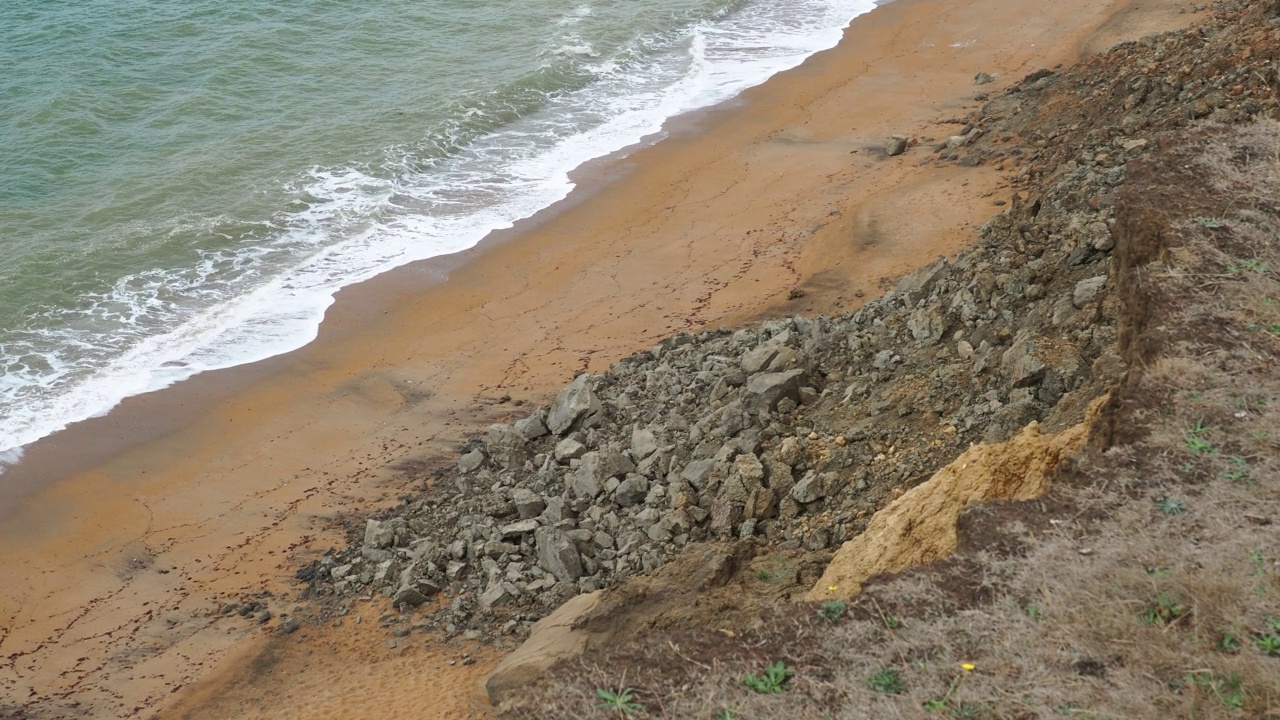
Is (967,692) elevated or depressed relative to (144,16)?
depressed

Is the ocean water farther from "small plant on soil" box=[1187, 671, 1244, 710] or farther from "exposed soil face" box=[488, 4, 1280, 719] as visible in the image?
"small plant on soil" box=[1187, 671, 1244, 710]

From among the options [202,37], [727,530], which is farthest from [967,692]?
[202,37]

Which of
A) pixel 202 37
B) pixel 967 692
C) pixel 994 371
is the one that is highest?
pixel 202 37

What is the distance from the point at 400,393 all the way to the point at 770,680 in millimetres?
11063

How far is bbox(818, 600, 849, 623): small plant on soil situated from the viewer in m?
6.33

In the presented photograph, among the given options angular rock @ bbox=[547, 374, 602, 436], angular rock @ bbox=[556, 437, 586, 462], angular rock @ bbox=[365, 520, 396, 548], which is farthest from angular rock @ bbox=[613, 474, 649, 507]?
angular rock @ bbox=[365, 520, 396, 548]

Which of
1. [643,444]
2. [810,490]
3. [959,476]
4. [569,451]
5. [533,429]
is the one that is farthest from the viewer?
[533,429]

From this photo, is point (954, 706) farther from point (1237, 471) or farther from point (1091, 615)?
point (1237, 471)

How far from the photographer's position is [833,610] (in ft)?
21.0

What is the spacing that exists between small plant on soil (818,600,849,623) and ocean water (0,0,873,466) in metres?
13.0

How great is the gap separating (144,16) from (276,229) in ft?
48.7

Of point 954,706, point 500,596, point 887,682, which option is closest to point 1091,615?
point 954,706

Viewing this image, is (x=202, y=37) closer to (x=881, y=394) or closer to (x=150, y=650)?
(x=150, y=650)

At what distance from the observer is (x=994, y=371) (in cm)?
1052
